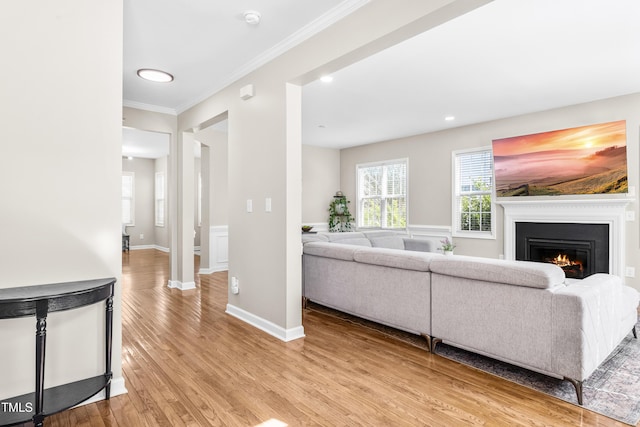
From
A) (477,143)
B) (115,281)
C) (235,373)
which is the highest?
(477,143)

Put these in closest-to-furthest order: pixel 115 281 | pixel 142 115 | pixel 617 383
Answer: pixel 115 281 → pixel 617 383 → pixel 142 115

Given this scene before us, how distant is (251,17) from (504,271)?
2.65m

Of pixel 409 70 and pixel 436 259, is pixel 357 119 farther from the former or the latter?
pixel 436 259

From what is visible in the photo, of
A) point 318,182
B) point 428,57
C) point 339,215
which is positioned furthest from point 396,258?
point 318,182

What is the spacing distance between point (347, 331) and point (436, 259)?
116 cm

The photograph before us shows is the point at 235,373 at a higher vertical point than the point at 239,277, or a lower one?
lower

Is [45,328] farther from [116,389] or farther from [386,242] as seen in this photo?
[386,242]

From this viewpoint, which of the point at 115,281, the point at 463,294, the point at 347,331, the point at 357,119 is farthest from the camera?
the point at 357,119

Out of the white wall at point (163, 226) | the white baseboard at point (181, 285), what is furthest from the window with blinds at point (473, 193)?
the white wall at point (163, 226)

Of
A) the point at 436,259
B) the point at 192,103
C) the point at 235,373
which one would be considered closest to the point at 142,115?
the point at 192,103

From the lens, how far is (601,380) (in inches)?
96.4

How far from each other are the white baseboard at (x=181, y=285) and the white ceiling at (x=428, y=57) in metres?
2.58

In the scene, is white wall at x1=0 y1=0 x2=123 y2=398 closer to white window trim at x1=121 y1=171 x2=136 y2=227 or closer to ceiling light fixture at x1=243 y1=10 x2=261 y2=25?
ceiling light fixture at x1=243 y1=10 x2=261 y2=25

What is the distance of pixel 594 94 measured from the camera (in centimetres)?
471
